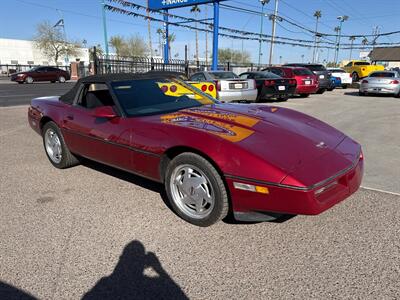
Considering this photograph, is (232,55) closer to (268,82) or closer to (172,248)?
(268,82)

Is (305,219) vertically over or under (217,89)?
under

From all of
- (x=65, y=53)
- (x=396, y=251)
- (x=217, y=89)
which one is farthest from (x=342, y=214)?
(x=65, y=53)

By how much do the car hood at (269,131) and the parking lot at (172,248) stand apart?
0.70 m

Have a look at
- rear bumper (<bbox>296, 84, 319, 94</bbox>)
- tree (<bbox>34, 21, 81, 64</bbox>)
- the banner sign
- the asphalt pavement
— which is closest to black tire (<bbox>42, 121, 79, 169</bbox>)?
the asphalt pavement

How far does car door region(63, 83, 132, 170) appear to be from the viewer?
346 centimetres

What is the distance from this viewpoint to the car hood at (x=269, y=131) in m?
2.59

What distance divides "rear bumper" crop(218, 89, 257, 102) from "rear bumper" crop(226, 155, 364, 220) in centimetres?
758

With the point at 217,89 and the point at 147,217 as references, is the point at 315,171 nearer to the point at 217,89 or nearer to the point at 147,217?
the point at 147,217

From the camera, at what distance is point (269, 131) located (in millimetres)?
2951

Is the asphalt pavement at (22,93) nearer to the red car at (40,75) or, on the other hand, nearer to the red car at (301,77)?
the red car at (40,75)

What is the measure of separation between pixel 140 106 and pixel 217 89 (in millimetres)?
6670

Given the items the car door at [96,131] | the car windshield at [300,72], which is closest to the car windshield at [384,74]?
the car windshield at [300,72]

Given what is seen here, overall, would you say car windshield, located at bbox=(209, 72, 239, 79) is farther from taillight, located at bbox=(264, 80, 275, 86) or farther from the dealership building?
the dealership building

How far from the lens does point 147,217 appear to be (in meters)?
3.15
